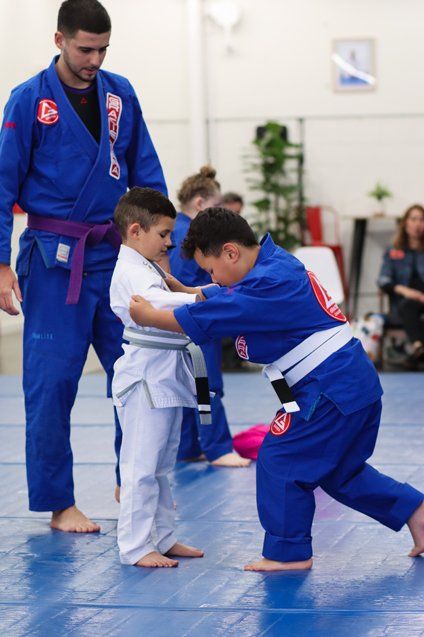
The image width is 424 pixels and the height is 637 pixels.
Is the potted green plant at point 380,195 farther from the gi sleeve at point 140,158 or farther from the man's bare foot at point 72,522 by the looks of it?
the man's bare foot at point 72,522

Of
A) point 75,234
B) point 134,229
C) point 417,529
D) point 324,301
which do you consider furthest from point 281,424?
point 75,234

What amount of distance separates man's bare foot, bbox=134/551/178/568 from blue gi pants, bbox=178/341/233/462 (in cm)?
146

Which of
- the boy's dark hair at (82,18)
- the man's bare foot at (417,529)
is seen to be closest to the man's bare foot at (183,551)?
the man's bare foot at (417,529)

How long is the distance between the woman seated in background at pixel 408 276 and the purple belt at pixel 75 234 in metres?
4.72

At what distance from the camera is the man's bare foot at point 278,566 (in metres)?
3.11

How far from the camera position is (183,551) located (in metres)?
3.31

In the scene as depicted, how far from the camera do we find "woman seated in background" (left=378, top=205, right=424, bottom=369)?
26.2 feet

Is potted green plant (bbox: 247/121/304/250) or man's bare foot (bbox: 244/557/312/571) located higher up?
potted green plant (bbox: 247/121/304/250)

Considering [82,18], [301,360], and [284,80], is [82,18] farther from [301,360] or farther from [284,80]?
[284,80]

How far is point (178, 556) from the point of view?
10.9 ft

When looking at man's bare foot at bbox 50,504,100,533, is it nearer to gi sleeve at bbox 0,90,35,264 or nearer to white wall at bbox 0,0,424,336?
gi sleeve at bbox 0,90,35,264

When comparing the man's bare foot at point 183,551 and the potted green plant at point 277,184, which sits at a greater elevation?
the potted green plant at point 277,184

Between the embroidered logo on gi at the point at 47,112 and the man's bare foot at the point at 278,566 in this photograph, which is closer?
the man's bare foot at the point at 278,566

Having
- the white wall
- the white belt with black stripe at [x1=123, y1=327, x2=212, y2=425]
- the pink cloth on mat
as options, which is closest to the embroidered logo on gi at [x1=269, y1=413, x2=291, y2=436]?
the white belt with black stripe at [x1=123, y1=327, x2=212, y2=425]
